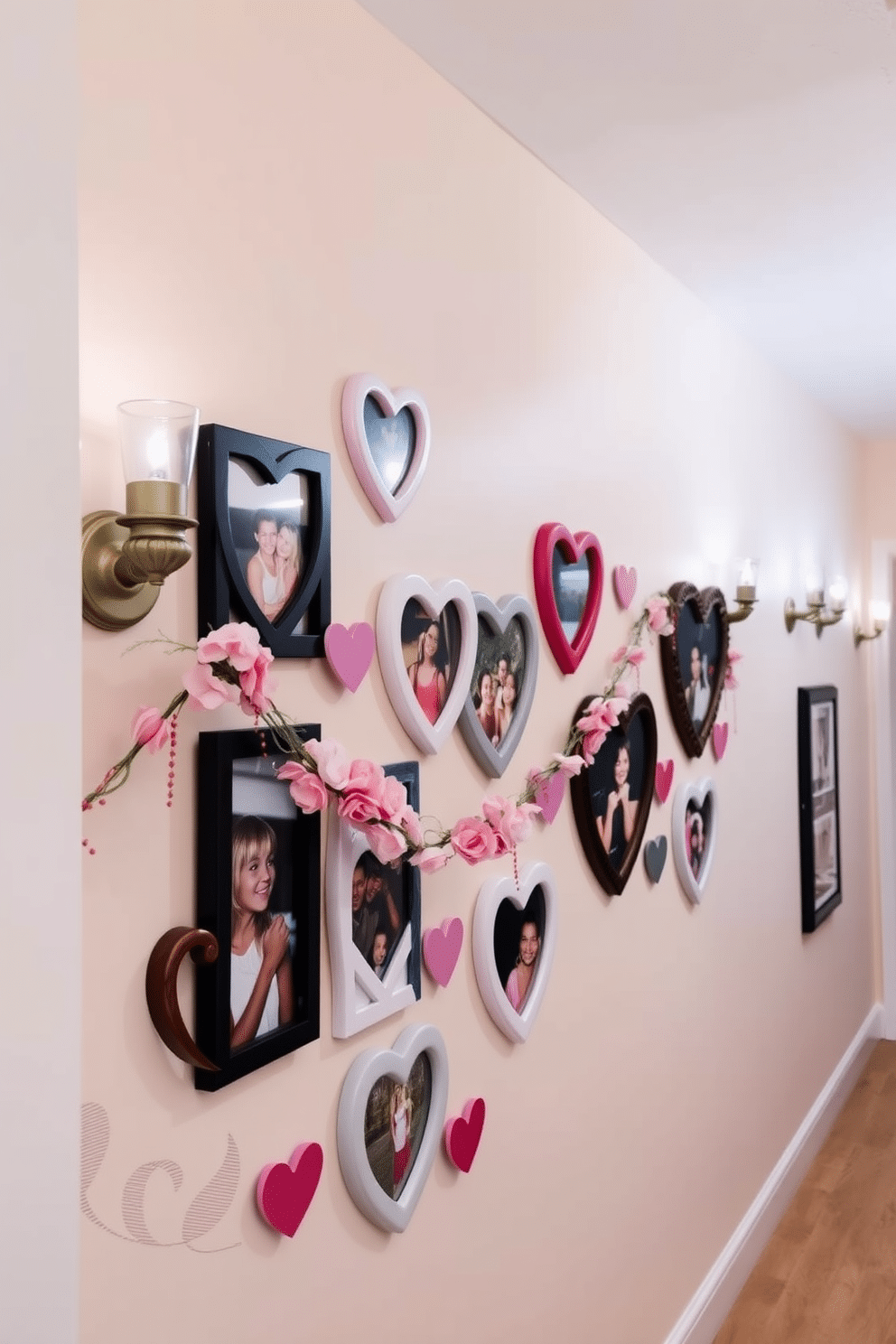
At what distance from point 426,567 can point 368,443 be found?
221mm

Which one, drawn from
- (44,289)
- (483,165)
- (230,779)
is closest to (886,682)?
(483,165)

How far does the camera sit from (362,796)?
1.28m

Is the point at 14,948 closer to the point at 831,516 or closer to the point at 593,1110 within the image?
the point at 593,1110

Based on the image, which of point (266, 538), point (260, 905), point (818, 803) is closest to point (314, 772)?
point (260, 905)

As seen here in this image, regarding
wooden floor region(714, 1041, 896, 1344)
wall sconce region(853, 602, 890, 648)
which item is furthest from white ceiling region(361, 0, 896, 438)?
wooden floor region(714, 1041, 896, 1344)

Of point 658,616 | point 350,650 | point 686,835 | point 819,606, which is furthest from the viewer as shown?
point 819,606

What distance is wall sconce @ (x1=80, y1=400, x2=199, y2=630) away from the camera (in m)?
0.96

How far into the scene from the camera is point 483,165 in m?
1.76

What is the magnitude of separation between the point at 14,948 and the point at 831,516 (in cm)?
386

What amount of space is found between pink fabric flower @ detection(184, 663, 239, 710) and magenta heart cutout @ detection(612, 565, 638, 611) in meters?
1.24

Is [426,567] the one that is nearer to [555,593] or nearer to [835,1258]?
[555,593]

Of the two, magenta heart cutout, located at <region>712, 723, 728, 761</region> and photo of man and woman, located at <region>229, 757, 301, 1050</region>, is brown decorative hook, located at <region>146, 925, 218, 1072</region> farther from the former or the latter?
magenta heart cutout, located at <region>712, 723, 728, 761</region>

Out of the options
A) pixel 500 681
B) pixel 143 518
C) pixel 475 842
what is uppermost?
pixel 143 518

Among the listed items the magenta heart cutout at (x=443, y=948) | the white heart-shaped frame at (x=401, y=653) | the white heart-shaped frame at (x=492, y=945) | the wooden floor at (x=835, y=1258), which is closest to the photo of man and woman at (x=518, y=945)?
the white heart-shaped frame at (x=492, y=945)
